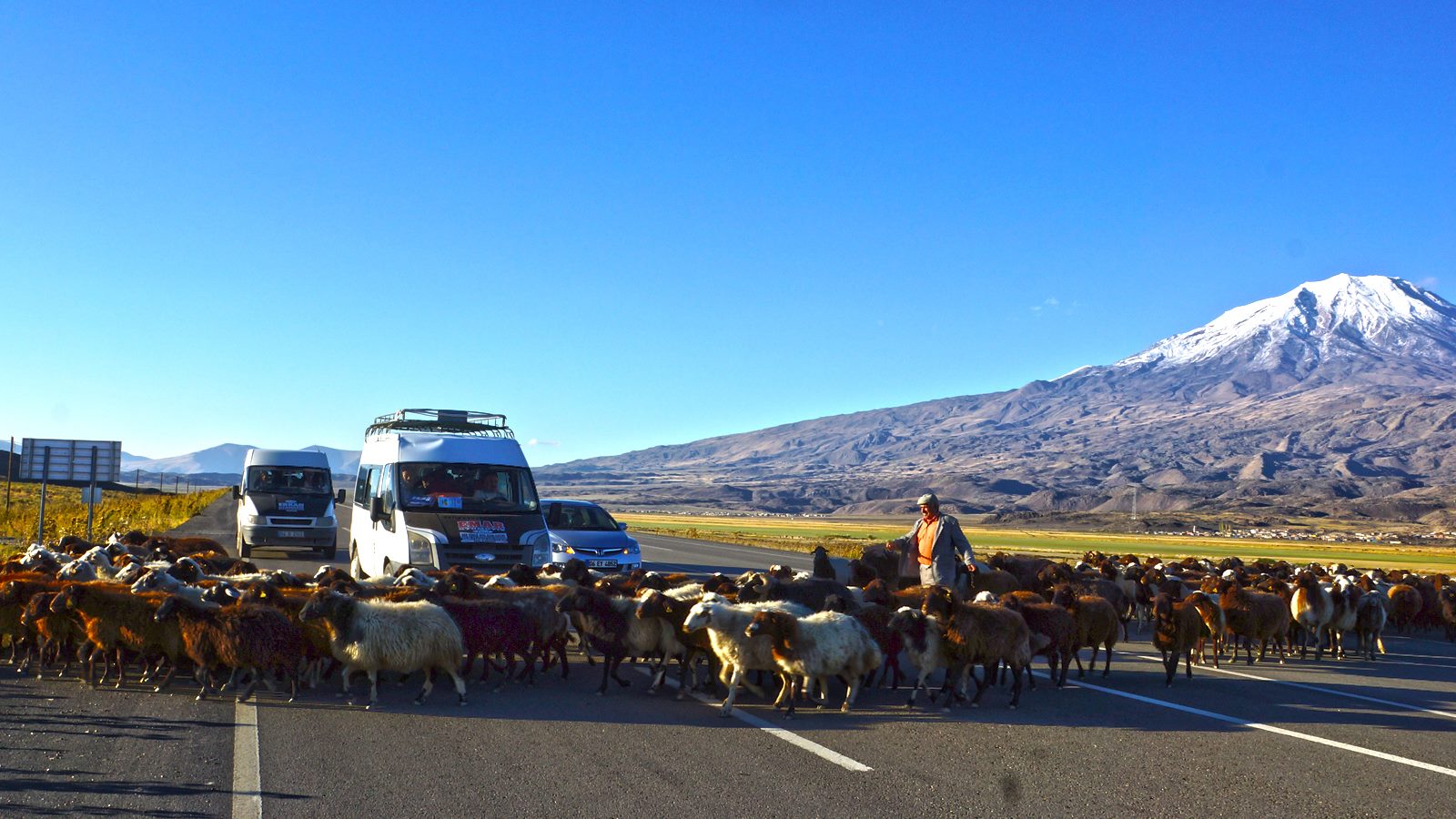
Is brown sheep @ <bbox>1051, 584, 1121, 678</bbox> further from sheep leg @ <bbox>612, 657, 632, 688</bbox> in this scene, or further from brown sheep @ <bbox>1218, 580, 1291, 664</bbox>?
sheep leg @ <bbox>612, 657, 632, 688</bbox>

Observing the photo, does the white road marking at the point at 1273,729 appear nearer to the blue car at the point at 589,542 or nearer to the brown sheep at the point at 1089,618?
the brown sheep at the point at 1089,618

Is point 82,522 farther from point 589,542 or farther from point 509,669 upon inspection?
point 509,669

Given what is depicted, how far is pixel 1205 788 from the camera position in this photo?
8.12 m

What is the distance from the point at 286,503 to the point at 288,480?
1.13 meters

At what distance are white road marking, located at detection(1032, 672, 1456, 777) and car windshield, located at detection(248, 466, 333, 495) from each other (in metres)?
22.4

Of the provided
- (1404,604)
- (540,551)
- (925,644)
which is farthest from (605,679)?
(1404,604)

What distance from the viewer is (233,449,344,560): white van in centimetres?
2898

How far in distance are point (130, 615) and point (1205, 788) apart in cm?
956

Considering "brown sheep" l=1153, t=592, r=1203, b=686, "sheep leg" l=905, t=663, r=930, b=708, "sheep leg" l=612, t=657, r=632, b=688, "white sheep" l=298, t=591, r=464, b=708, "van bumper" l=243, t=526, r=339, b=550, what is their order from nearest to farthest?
"white sheep" l=298, t=591, r=464, b=708 → "sheep leg" l=905, t=663, r=930, b=708 → "sheep leg" l=612, t=657, r=632, b=688 → "brown sheep" l=1153, t=592, r=1203, b=686 → "van bumper" l=243, t=526, r=339, b=550

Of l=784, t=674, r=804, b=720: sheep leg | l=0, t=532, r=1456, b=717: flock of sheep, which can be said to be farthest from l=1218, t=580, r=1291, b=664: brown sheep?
l=784, t=674, r=804, b=720: sheep leg

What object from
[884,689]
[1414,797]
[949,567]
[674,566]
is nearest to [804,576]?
[949,567]

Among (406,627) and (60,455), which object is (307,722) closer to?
(406,627)

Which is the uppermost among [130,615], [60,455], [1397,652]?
[60,455]

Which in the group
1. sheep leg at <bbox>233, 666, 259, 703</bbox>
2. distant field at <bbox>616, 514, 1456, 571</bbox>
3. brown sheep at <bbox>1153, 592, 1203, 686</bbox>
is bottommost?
distant field at <bbox>616, 514, 1456, 571</bbox>
